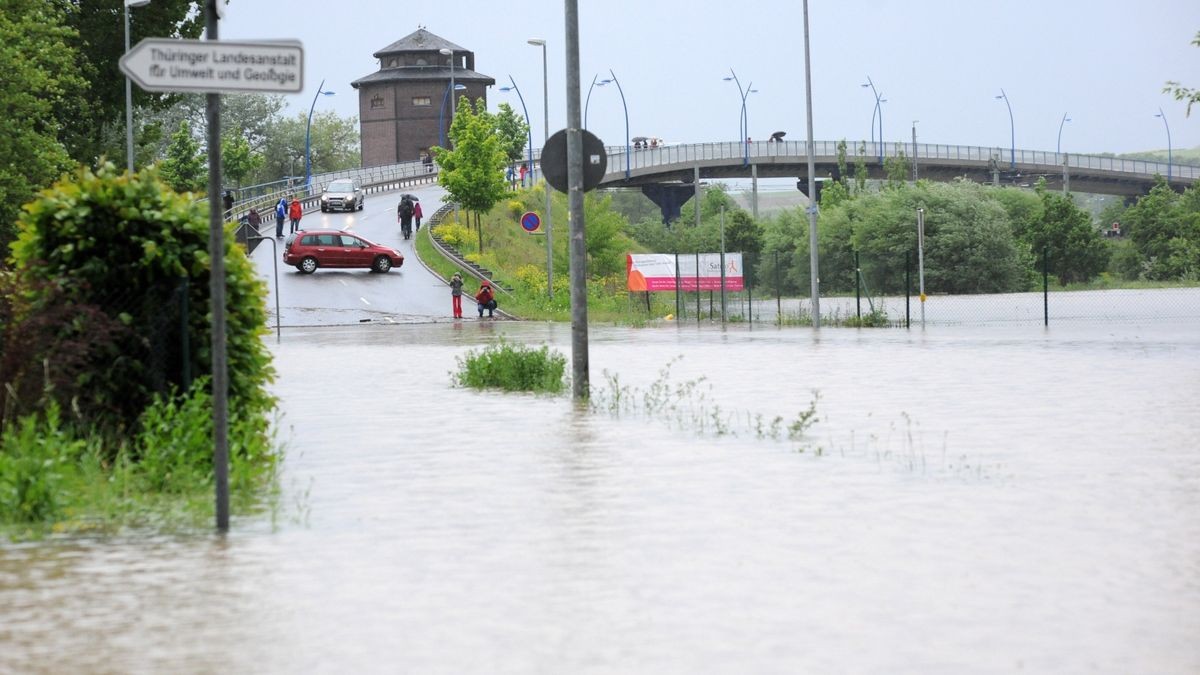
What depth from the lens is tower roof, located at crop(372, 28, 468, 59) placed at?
146000 mm

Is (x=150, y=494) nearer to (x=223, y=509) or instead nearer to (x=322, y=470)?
(x=223, y=509)

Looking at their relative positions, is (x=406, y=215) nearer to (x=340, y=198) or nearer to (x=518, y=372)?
(x=340, y=198)

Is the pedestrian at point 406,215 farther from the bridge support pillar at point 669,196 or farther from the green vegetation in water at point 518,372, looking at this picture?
the green vegetation in water at point 518,372

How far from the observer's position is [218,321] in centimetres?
962

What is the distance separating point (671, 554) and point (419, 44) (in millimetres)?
141060

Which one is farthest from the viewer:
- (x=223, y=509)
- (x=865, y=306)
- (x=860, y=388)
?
(x=865, y=306)

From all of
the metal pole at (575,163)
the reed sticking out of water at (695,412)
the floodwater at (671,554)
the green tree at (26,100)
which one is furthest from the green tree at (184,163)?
the floodwater at (671,554)

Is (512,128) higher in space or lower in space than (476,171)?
higher

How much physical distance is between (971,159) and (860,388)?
374 feet

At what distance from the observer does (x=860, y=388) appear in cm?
2058

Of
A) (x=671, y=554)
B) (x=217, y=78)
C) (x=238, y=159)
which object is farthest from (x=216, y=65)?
(x=238, y=159)

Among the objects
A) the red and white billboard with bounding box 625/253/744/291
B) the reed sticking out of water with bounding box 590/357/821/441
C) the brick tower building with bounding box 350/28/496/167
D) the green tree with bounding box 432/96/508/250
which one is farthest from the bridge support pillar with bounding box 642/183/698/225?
the reed sticking out of water with bounding box 590/357/821/441

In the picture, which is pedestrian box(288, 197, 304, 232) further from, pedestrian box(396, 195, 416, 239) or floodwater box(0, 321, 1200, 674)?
floodwater box(0, 321, 1200, 674)

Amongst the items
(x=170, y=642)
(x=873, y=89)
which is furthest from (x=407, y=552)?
(x=873, y=89)
